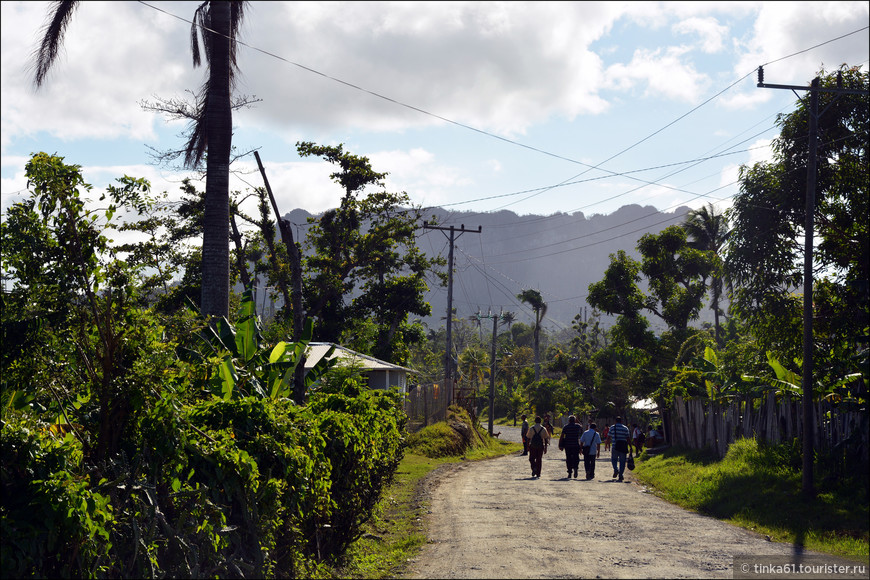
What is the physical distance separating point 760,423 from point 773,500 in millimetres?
4129

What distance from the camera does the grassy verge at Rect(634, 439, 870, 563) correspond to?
11.1m

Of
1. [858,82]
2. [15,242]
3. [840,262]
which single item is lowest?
[15,242]

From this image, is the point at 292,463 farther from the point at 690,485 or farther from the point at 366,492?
the point at 690,485

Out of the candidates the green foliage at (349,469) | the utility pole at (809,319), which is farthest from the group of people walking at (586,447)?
the green foliage at (349,469)

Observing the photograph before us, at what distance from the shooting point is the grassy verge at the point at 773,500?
11.1 m

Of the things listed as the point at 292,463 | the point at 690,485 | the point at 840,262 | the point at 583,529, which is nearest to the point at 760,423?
the point at 690,485

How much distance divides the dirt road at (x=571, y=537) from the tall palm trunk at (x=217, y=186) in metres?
5.32

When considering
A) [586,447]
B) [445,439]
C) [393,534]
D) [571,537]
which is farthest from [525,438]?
[571,537]

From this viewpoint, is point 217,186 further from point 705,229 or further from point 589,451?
point 705,229

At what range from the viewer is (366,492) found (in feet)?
34.5

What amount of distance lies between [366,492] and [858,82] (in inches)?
578

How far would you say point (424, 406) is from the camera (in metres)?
41.4

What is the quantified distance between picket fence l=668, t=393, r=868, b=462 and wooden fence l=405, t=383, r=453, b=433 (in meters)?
15.0

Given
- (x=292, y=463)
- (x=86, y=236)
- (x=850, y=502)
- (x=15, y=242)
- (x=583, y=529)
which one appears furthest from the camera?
(x=850, y=502)
